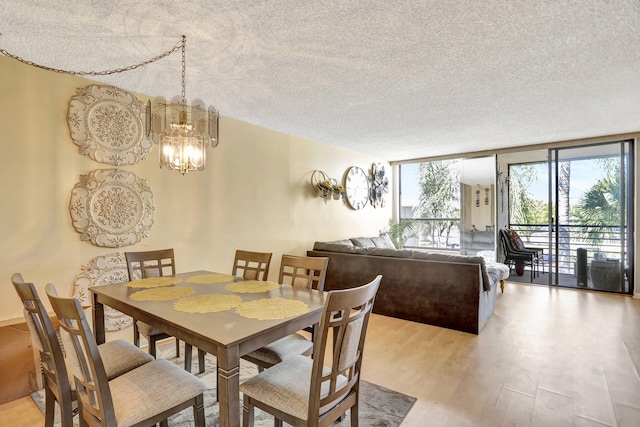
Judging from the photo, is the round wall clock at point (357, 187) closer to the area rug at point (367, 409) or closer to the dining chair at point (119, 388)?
the area rug at point (367, 409)

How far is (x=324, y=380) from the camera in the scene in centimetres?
130

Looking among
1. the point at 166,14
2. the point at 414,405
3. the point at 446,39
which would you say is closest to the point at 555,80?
the point at 446,39

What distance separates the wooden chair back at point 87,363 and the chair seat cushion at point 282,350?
2.38ft

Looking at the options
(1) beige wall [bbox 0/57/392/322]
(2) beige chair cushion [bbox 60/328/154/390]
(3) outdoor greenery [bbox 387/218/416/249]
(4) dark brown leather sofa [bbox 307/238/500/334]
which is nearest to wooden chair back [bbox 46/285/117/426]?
(2) beige chair cushion [bbox 60/328/154/390]

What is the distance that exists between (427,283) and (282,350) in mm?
2194

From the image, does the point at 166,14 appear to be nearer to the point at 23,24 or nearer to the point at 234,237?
the point at 23,24

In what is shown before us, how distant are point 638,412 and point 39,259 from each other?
4224 mm

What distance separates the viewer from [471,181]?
6094 millimetres

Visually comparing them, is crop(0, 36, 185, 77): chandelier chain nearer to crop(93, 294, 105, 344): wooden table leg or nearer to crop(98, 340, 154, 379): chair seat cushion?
crop(93, 294, 105, 344): wooden table leg

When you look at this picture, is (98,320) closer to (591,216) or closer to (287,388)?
(287,388)

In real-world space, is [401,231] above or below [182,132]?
below

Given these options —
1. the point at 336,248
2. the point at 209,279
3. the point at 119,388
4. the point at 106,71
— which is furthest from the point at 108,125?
the point at 336,248

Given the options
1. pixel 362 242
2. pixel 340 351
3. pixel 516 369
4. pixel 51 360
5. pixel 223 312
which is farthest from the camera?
pixel 362 242

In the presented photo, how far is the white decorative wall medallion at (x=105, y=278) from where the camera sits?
2617 mm
